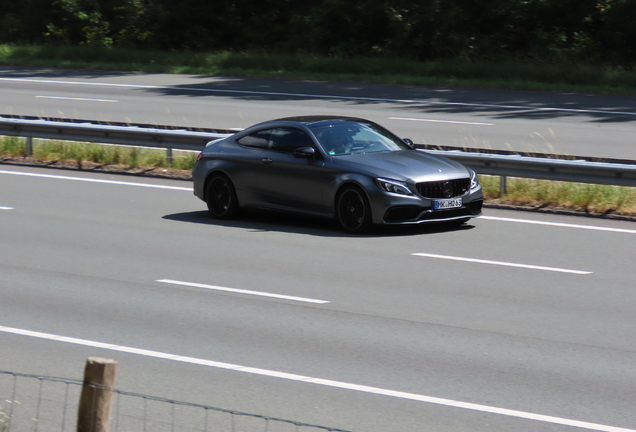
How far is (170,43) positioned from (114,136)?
28.4 meters

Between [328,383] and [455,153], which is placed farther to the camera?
[455,153]

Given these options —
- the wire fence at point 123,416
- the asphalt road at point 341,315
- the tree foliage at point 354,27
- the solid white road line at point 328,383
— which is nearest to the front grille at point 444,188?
the asphalt road at point 341,315

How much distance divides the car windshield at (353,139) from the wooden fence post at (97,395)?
8831 millimetres

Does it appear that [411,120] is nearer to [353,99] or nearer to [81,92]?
[353,99]

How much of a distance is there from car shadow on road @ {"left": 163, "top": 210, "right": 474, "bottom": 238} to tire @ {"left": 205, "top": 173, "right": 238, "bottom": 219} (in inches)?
4.4

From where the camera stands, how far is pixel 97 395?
455cm

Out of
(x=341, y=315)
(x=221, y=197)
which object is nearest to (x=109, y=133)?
(x=221, y=197)

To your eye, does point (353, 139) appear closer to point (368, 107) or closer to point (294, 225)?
point (294, 225)

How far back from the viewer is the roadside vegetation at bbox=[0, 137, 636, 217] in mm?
14703

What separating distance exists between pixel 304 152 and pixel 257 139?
1.16 meters

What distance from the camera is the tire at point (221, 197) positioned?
46.3 ft

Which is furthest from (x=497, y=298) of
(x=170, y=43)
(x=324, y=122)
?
(x=170, y=43)

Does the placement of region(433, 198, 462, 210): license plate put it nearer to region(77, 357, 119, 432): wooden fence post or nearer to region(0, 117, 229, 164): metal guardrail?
region(0, 117, 229, 164): metal guardrail

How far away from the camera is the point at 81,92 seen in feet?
102
